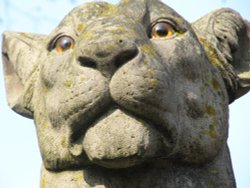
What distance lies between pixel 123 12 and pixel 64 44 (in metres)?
0.40

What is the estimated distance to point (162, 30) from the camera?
4449 millimetres

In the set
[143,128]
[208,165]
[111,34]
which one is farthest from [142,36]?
[208,165]

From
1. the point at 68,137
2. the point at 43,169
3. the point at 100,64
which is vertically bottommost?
the point at 43,169

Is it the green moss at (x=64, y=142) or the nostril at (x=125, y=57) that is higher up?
the nostril at (x=125, y=57)

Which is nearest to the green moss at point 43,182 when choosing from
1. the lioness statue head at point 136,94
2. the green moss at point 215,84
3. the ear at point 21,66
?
the lioness statue head at point 136,94

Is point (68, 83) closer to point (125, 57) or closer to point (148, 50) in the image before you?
point (125, 57)

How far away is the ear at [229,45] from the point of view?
15.5ft

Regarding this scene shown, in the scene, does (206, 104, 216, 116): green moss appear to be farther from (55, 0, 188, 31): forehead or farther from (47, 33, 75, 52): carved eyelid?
(47, 33, 75, 52): carved eyelid

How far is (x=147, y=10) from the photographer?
177 inches

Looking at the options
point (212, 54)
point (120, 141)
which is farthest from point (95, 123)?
point (212, 54)

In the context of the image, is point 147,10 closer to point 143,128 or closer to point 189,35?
point 189,35

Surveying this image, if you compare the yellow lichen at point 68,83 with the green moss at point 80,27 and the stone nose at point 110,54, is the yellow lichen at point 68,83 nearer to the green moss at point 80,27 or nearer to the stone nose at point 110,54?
the stone nose at point 110,54

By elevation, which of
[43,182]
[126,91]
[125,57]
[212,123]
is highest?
[125,57]

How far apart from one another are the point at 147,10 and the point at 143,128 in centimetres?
81
